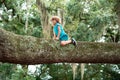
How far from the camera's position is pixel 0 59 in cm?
413

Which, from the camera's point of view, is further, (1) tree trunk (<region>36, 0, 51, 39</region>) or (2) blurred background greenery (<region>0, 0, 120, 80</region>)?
(2) blurred background greenery (<region>0, 0, 120, 80</region>)

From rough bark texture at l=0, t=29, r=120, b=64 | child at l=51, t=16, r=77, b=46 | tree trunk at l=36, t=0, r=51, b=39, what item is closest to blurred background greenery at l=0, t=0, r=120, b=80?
tree trunk at l=36, t=0, r=51, b=39

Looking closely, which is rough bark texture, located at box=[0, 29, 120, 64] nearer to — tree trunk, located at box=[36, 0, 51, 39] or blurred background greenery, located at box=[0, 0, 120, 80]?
tree trunk, located at box=[36, 0, 51, 39]

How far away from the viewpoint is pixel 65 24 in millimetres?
11219

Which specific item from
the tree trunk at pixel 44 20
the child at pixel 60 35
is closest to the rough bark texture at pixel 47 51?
the child at pixel 60 35

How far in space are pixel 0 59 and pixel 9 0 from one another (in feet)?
26.9

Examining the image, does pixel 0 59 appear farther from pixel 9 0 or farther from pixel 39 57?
pixel 9 0

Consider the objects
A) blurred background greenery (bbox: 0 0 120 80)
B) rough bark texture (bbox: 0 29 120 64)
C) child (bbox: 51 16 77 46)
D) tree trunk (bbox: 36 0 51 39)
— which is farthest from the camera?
blurred background greenery (bbox: 0 0 120 80)

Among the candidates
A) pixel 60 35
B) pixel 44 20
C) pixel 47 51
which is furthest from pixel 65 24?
pixel 47 51

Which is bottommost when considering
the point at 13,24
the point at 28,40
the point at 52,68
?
the point at 52,68

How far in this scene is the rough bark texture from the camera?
13.6ft

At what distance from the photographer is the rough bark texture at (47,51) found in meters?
4.15

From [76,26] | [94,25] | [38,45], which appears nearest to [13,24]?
[76,26]

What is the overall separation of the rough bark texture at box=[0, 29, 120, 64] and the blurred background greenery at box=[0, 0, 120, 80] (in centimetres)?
363
